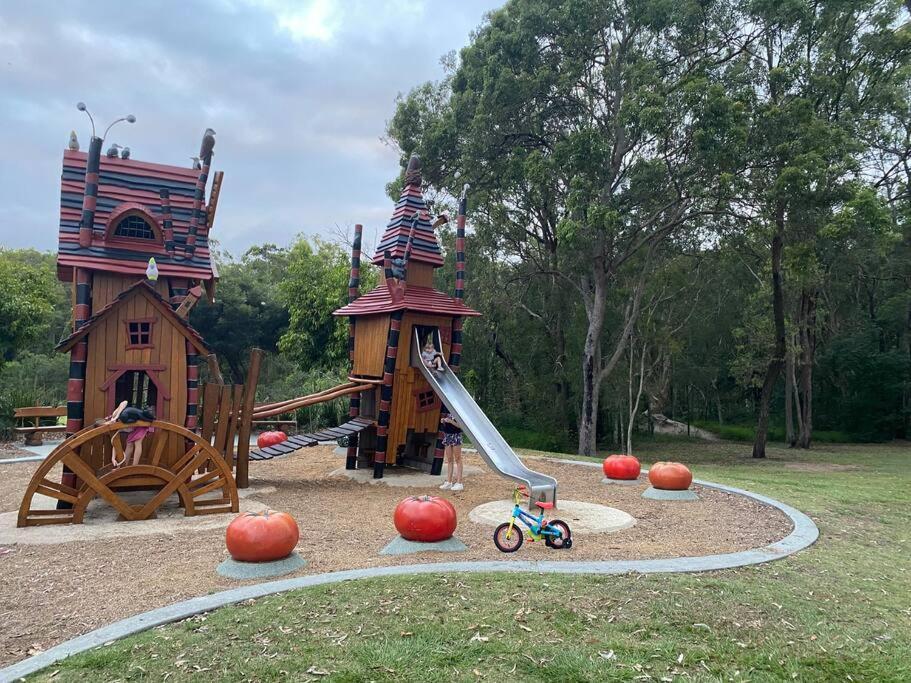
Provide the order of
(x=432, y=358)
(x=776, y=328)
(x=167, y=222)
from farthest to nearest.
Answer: (x=776, y=328), (x=432, y=358), (x=167, y=222)

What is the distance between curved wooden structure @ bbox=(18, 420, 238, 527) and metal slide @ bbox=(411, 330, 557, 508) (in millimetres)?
3808

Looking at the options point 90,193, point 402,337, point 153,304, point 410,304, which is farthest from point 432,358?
point 90,193

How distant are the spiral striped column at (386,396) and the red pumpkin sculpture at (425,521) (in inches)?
192

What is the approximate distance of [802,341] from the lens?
25.3 m

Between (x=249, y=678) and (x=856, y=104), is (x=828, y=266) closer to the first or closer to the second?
(x=856, y=104)

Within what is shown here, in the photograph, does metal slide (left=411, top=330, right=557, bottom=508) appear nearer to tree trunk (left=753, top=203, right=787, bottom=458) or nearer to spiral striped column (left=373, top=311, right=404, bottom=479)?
spiral striped column (left=373, top=311, right=404, bottom=479)

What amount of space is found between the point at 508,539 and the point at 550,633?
7.89 ft

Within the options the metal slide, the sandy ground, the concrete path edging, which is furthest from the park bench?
the concrete path edging

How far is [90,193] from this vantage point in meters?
9.41

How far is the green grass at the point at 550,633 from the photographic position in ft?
13.2

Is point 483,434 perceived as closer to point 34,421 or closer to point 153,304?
point 153,304

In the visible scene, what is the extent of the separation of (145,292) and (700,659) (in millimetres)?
8628

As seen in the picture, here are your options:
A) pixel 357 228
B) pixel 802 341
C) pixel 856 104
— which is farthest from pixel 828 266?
pixel 357 228

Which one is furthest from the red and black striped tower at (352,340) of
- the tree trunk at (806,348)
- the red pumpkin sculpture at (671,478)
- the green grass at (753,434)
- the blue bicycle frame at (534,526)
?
the green grass at (753,434)
